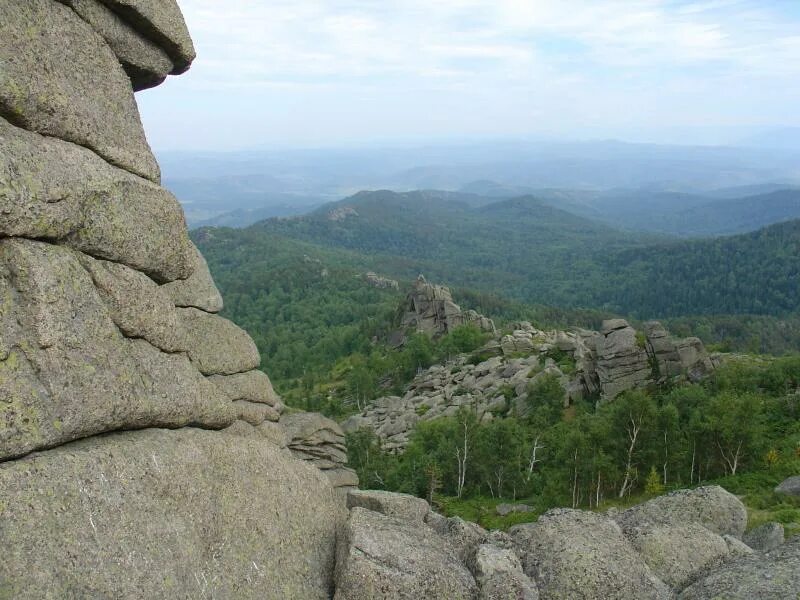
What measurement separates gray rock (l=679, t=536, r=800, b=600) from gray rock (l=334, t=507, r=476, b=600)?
5783 mm

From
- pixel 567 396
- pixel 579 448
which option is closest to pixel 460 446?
pixel 579 448

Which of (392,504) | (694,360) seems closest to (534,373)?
(694,360)

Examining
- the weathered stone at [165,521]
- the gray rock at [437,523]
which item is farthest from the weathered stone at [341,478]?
the weathered stone at [165,521]

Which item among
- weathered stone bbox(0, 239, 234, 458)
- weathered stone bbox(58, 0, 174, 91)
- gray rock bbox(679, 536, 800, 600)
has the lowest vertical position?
gray rock bbox(679, 536, 800, 600)

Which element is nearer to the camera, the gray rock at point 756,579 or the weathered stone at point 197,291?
the gray rock at point 756,579

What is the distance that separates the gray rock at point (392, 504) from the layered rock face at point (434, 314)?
93944 mm

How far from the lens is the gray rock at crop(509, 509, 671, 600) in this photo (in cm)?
1412

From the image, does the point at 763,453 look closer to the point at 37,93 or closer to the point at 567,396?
the point at 567,396

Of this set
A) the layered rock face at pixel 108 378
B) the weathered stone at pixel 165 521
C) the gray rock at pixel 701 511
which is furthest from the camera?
the gray rock at pixel 701 511

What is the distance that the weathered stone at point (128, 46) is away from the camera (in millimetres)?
13461

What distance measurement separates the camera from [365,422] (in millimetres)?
83875

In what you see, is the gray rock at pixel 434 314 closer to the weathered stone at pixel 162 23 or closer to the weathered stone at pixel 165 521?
the weathered stone at pixel 162 23

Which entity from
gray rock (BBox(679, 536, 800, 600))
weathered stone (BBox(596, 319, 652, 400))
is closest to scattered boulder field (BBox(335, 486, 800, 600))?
gray rock (BBox(679, 536, 800, 600))

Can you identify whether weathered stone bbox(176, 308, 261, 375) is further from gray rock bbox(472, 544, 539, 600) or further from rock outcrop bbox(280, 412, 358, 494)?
rock outcrop bbox(280, 412, 358, 494)
